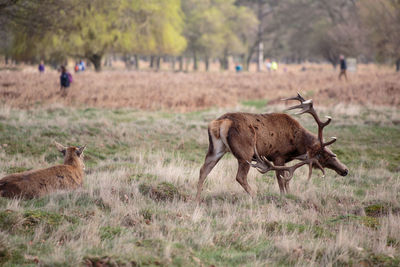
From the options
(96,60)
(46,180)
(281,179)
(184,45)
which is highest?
(184,45)

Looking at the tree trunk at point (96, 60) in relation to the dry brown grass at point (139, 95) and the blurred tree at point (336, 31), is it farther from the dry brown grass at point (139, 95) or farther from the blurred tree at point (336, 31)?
the blurred tree at point (336, 31)

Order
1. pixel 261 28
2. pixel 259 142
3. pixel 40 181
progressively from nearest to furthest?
pixel 40 181
pixel 259 142
pixel 261 28

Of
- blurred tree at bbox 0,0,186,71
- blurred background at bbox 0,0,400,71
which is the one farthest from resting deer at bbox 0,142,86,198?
blurred tree at bbox 0,0,186,71

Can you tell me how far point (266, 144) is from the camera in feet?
29.1

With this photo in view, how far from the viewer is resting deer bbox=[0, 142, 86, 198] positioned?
7.57 metres

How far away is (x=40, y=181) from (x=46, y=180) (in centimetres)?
12

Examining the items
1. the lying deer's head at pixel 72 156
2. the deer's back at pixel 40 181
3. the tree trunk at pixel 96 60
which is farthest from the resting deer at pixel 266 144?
the tree trunk at pixel 96 60

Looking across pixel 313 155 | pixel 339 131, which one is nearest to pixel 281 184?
pixel 313 155

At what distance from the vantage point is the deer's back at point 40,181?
7.56 m

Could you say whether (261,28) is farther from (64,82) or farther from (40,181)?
(40,181)

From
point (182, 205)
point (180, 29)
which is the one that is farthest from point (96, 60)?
point (182, 205)

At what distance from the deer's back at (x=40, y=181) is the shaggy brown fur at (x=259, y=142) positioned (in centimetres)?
227

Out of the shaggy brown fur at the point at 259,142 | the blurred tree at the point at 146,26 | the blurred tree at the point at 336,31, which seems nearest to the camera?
the shaggy brown fur at the point at 259,142

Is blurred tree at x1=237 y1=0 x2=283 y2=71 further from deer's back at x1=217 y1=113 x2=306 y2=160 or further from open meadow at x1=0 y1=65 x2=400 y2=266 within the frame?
deer's back at x1=217 y1=113 x2=306 y2=160
